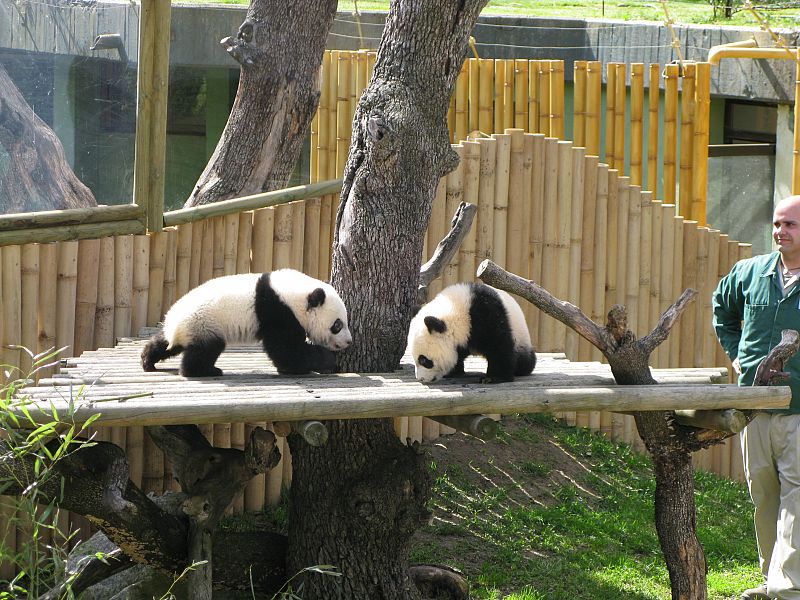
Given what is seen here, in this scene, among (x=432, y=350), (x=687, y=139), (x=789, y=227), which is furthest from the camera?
(x=687, y=139)

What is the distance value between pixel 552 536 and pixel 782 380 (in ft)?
6.71

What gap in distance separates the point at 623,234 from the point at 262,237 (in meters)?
2.86

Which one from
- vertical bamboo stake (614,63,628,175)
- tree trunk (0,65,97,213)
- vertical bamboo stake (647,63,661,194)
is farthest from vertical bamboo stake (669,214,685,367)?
tree trunk (0,65,97,213)

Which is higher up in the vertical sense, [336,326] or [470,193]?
[470,193]

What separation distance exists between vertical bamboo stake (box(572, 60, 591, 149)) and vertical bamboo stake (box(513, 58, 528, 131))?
1.26 ft

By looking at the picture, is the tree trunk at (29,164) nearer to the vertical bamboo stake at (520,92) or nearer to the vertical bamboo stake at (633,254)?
the vertical bamboo stake at (520,92)

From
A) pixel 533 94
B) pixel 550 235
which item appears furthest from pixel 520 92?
pixel 550 235

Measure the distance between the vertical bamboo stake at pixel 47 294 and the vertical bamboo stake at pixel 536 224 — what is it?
11.0ft

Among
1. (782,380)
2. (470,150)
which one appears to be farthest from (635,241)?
(782,380)

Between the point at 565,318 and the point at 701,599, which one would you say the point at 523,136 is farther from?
the point at 701,599

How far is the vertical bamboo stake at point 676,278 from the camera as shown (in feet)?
26.1

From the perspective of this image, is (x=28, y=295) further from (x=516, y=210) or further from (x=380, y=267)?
(x=516, y=210)

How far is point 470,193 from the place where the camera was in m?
7.32

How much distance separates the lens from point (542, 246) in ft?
24.9
